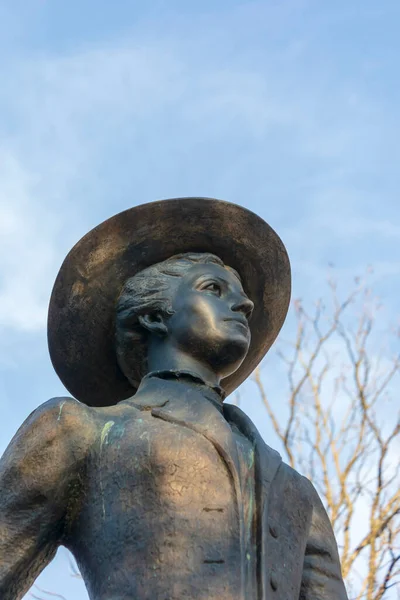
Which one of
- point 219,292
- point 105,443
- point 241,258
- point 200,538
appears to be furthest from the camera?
point 241,258

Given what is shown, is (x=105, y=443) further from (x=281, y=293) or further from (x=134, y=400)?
(x=281, y=293)

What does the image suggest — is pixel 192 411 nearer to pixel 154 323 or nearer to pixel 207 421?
pixel 207 421

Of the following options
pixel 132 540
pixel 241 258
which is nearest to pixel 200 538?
pixel 132 540

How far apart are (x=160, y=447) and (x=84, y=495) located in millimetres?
318

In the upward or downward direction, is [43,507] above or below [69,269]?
below

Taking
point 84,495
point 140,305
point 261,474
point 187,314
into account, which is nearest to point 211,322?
point 187,314

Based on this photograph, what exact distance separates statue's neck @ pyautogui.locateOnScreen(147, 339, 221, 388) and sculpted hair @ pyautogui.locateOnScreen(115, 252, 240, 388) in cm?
12

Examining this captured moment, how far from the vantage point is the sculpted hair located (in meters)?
5.07

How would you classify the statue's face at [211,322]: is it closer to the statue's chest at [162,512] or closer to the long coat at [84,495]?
the long coat at [84,495]

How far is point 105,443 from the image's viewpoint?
171 inches

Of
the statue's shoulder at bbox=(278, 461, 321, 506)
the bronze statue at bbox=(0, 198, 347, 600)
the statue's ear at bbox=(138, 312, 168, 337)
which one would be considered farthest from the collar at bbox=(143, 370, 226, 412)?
the statue's shoulder at bbox=(278, 461, 321, 506)

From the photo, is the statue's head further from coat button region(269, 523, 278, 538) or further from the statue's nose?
coat button region(269, 523, 278, 538)

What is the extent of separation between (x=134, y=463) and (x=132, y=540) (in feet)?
0.93

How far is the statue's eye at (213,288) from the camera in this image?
5066 millimetres
